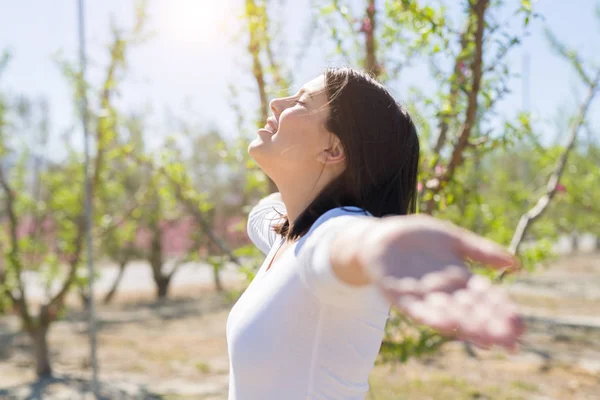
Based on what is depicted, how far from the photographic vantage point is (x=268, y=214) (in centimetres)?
166

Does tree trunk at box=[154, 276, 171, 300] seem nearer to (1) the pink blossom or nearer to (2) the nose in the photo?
(1) the pink blossom

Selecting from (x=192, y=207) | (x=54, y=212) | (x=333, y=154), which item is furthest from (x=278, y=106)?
(x=54, y=212)

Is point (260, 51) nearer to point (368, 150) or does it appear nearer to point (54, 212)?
point (368, 150)

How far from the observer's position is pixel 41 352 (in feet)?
20.4

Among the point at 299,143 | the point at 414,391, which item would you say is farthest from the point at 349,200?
the point at 414,391

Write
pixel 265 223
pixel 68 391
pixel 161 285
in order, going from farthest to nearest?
pixel 161 285 → pixel 68 391 → pixel 265 223

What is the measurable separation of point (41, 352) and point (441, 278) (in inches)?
256

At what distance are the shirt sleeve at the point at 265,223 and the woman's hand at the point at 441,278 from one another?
86 cm

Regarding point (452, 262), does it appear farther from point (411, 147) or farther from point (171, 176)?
point (171, 176)

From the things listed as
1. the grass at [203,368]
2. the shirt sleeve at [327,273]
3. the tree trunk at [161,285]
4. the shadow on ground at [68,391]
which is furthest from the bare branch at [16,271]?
the tree trunk at [161,285]

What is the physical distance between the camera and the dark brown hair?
1104 mm

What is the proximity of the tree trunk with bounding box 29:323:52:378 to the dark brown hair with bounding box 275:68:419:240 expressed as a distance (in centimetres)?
583

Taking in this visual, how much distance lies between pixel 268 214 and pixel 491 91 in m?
1.30

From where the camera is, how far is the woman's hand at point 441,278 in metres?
0.54
